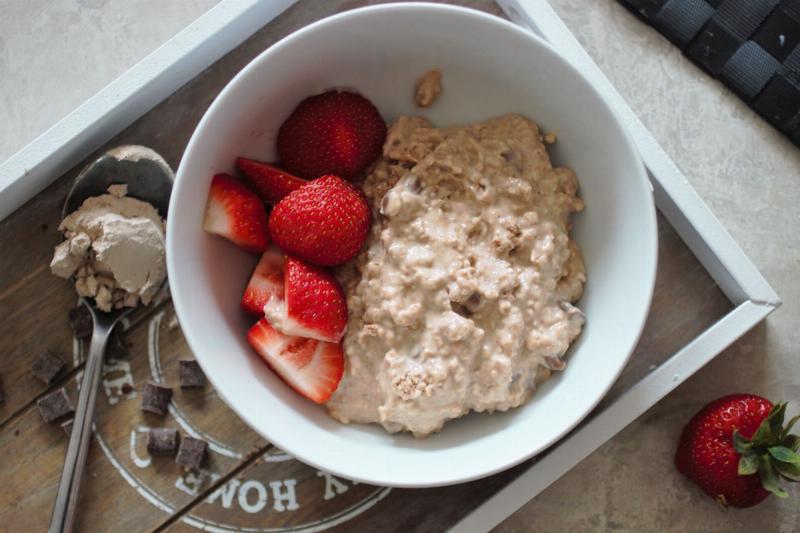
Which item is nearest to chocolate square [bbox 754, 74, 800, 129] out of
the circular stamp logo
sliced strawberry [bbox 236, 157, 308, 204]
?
sliced strawberry [bbox 236, 157, 308, 204]

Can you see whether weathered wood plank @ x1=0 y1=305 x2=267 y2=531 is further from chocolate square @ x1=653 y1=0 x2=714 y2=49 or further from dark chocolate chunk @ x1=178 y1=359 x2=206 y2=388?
chocolate square @ x1=653 y1=0 x2=714 y2=49

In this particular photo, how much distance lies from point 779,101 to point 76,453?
1.48 metres

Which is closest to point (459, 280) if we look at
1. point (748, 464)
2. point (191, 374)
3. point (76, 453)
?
point (191, 374)

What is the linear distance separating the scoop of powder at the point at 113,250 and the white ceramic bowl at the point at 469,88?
0.54 ft

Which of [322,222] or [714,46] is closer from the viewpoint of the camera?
[322,222]

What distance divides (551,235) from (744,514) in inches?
28.5

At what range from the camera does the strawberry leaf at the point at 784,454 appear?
1.42 metres

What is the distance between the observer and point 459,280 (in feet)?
4.19

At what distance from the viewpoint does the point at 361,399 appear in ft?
4.46

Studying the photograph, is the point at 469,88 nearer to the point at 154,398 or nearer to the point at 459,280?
the point at 459,280

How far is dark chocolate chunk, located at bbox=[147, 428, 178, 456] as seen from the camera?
4.84 feet

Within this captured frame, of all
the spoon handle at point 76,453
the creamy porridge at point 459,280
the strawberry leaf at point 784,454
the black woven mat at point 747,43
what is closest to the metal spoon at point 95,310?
the spoon handle at point 76,453

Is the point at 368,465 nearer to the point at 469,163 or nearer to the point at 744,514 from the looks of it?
the point at 469,163

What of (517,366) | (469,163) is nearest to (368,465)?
(517,366)
